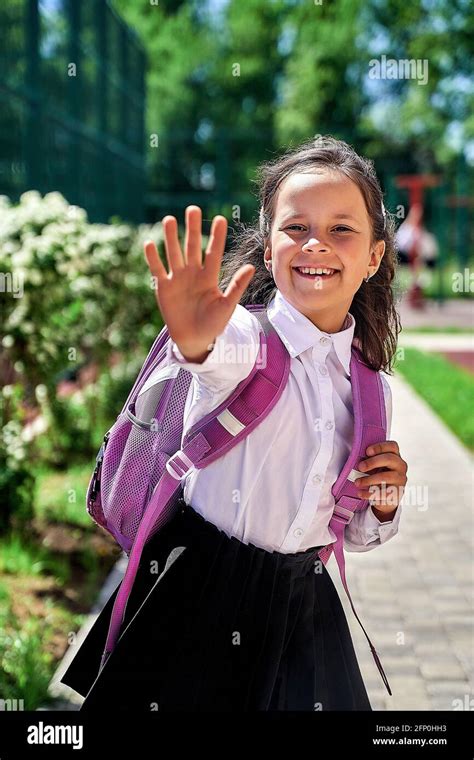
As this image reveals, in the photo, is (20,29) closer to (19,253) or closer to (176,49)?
(19,253)

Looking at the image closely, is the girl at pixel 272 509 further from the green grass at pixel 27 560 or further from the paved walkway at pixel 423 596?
the green grass at pixel 27 560

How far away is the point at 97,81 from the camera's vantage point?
11.9 m

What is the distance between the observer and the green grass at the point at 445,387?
9.14 meters

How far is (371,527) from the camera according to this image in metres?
2.41

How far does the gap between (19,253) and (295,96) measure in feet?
120

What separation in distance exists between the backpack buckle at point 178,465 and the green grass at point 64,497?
3297 mm

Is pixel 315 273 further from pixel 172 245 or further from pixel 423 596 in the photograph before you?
pixel 423 596

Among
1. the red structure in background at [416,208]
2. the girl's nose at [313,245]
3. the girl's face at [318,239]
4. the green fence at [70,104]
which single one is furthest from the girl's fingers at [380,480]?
the red structure in background at [416,208]

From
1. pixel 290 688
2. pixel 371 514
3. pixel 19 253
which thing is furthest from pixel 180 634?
pixel 19 253

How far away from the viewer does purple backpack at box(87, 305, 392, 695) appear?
81.9 inches

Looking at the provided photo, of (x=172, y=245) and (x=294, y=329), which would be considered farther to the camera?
(x=294, y=329)

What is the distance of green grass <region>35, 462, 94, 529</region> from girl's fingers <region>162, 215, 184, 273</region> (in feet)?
11.8

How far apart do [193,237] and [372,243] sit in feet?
1.85

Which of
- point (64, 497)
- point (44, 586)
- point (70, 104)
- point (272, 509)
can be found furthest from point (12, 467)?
point (70, 104)
